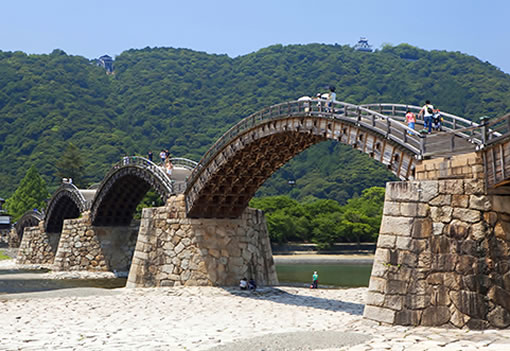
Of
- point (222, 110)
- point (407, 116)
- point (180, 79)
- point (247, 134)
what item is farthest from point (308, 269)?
point (180, 79)

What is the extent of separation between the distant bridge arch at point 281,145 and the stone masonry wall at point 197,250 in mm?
1082

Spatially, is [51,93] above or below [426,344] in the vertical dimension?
above

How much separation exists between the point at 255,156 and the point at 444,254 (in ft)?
51.0

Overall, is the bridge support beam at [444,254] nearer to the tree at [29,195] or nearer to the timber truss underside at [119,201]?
the timber truss underside at [119,201]

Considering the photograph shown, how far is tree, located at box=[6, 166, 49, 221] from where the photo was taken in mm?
92688

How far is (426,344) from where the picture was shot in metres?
12.6

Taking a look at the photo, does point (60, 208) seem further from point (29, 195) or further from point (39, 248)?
point (29, 195)

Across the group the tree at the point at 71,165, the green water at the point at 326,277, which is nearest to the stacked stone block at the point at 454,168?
the green water at the point at 326,277

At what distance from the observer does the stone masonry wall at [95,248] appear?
152 feet

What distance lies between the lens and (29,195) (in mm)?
94062

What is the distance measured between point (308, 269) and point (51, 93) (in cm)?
11865

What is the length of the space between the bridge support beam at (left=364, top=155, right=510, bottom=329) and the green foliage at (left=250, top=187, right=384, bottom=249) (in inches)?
2359

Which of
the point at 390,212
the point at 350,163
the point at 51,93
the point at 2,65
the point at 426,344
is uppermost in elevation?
the point at 2,65

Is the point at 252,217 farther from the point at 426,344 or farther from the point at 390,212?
the point at 426,344
